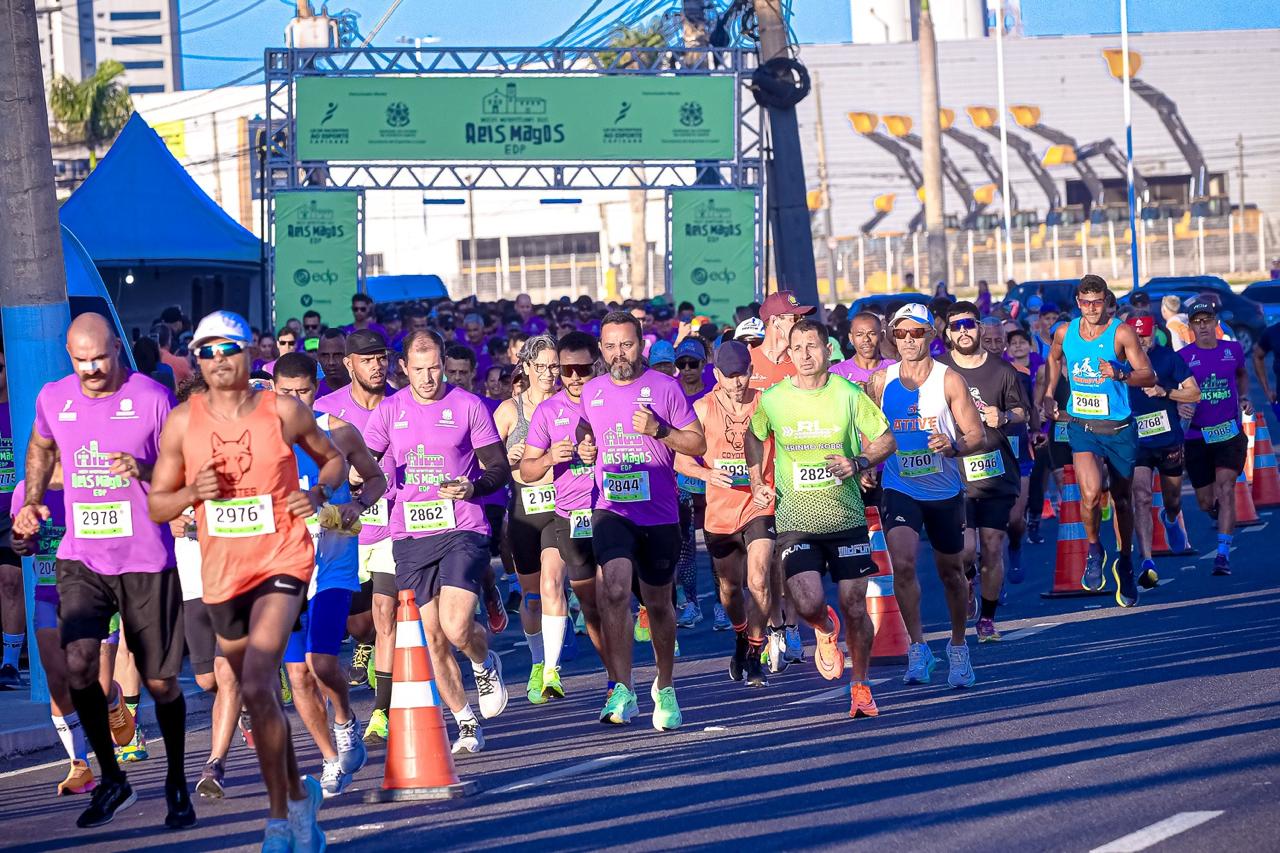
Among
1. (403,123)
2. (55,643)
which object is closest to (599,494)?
(55,643)

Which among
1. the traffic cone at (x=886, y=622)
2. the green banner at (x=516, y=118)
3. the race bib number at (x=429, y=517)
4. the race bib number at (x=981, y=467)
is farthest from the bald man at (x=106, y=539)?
the green banner at (x=516, y=118)

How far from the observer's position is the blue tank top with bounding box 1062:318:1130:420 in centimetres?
1361

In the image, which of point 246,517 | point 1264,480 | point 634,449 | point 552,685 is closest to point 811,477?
point 634,449

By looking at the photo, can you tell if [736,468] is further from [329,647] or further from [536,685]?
[329,647]

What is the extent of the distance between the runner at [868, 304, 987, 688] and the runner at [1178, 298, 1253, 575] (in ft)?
18.0

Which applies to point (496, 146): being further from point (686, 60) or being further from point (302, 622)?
point (302, 622)

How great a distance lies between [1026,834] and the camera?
6.82 metres

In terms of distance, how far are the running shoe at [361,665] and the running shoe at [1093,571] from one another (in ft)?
17.0

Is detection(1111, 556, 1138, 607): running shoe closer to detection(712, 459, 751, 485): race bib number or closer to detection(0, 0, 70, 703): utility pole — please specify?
detection(712, 459, 751, 485): race bib number

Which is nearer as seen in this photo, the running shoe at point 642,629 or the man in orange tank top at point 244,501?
the man in orange tank top at point 244,501

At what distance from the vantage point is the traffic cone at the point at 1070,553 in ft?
46.7

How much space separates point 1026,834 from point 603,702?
4.26 meters

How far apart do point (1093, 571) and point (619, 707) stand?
17.8ft

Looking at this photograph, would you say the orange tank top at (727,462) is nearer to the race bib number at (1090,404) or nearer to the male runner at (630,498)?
the male runner at (630,498)
